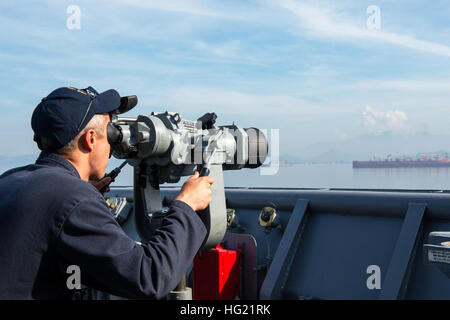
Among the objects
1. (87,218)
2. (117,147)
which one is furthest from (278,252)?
(87,218)

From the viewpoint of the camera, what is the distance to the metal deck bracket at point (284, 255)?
3.54 meters

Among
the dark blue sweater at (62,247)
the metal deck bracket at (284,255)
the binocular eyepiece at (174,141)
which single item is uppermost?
the binocular eyepiece at (174,141)

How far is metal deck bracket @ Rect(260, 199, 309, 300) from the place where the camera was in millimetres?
3541

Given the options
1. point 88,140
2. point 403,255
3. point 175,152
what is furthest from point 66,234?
point 403,255

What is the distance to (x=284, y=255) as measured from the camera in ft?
11.9

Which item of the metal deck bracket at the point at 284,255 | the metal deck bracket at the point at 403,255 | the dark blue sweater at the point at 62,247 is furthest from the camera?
the metal deck bracket at the point at 284,255

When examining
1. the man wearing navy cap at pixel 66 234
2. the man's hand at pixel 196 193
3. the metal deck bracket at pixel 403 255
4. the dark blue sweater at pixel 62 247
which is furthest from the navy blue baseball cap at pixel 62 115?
the metal deck bracket at pixel 403 255

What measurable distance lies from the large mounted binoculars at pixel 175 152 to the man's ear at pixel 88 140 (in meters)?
0.48

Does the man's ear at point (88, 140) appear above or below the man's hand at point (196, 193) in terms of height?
above

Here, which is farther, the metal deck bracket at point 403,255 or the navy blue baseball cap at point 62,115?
the metal deck bracket at point 403,255

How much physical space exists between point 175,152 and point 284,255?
1.56 meters

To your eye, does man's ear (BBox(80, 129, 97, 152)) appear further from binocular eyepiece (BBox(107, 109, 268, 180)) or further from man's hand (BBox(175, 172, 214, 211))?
binocular eyepiece (BBox(107, 109, 268, 180))

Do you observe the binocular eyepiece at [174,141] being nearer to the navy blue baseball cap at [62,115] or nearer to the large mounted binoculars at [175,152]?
the large mounted binoculars at [175,152]
